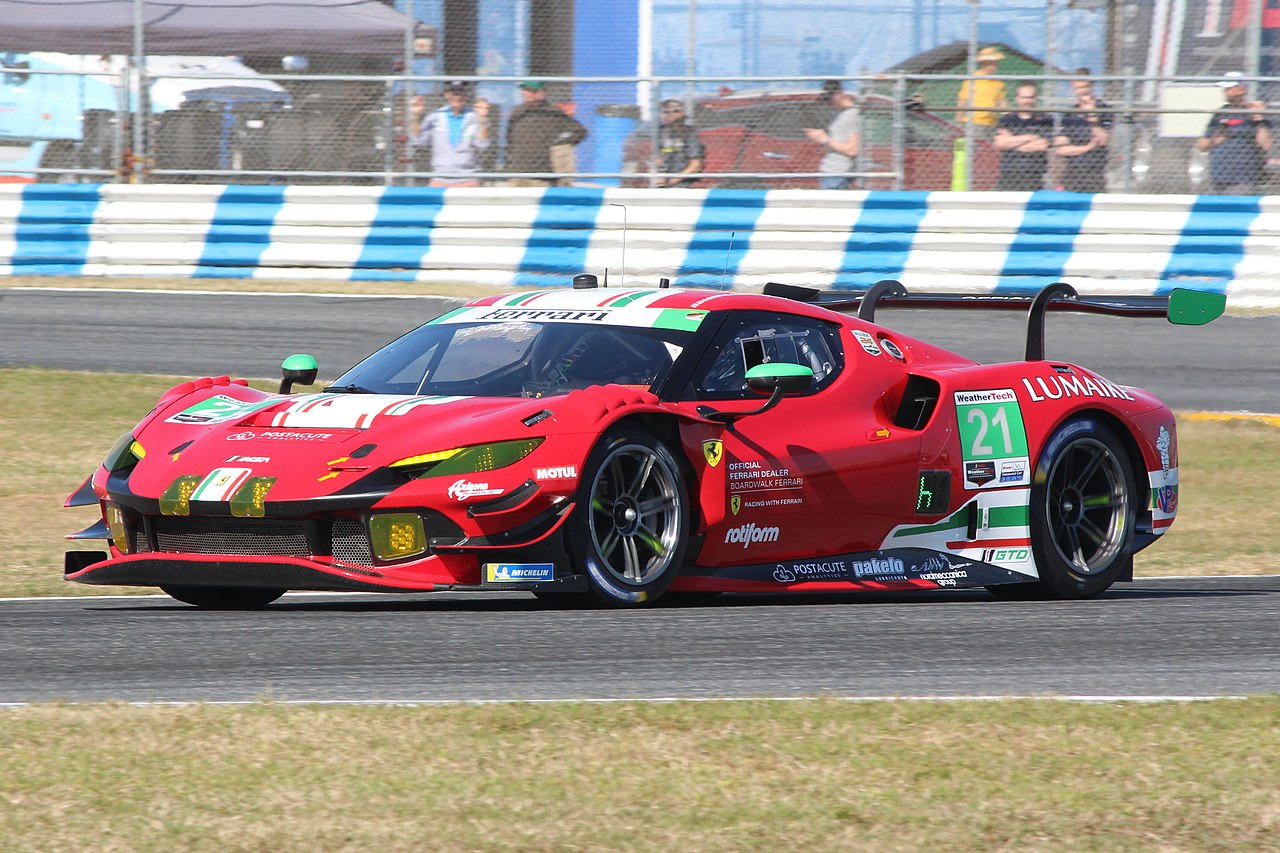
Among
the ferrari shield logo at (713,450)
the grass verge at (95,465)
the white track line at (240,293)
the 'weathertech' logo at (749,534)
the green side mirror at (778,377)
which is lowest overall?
the grass verge at (95,465)

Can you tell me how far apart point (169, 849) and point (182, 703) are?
136cm

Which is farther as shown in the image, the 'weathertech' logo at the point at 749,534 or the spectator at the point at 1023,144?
the spectator at the point at 1023,144

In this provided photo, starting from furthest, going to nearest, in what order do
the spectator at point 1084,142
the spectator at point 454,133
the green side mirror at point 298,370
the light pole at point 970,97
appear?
the spectator at point 454,133
the light pole at point 970,97
the spectator at point 1084,142
the green side mirror at point 298,370

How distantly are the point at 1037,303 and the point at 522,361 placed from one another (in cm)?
263

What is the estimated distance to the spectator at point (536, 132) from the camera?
18141 mm

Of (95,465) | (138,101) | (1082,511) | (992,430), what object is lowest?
(95,465)

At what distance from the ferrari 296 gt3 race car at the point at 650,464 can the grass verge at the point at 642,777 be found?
1.80m

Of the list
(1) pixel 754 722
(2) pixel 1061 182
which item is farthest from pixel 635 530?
(2) pixel 1061 182

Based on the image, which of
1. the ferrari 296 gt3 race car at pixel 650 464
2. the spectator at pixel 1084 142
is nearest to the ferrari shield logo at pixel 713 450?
the ferrari 296 gt3 race car at pixel 650 464

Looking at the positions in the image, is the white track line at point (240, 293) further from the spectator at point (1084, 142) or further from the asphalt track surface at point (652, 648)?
the asphalt track surface at point (652, 648)

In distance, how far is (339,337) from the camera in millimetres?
15898

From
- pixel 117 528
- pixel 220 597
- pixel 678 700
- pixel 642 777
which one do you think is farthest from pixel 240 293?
pixel 642 777

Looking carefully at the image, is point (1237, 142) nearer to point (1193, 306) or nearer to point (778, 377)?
point (1193, 306)

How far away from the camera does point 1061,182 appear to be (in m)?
17.2
